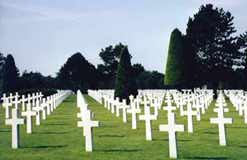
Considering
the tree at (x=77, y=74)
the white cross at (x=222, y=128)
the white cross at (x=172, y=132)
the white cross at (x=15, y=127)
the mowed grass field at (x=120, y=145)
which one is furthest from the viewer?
the tree at (x=77, y=74)

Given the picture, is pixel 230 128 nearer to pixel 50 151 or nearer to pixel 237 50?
pixel 50 151

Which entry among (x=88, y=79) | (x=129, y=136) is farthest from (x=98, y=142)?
(x=88, y=79)

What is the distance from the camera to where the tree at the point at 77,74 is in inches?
3848

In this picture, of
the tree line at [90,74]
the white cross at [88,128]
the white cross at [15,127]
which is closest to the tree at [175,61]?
the tree line at [90,74]

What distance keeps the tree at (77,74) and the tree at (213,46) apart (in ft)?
123

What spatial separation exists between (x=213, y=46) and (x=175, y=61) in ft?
28.3

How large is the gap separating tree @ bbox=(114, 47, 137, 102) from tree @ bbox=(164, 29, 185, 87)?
20.0 m

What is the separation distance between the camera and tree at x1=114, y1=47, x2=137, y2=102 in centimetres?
3369

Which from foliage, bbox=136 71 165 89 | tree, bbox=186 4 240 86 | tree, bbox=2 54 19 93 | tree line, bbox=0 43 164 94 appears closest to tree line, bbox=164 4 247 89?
tree, bbox=186 4 240 86

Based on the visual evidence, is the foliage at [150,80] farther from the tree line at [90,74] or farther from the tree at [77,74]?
the tree at [77,74]

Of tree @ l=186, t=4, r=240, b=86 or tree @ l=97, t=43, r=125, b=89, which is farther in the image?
tree @ l=97, t=43, r=125, b=89

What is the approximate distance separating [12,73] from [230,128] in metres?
47.4

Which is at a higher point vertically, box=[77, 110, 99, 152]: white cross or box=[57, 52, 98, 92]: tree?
box=[57, 52, 98, 92]: tree

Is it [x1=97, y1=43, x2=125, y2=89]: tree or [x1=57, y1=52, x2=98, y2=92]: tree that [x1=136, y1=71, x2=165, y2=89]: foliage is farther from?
[x1=57, y1=52, x2=98, y2=92]: tree
